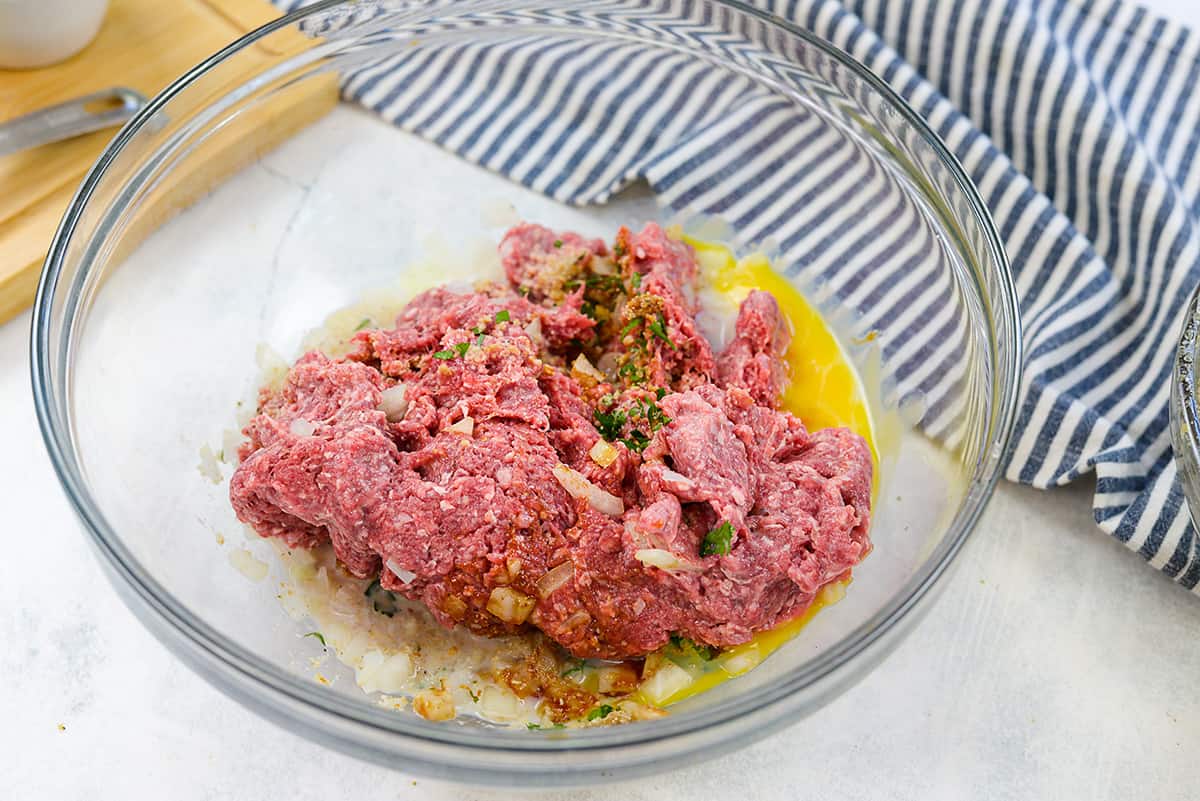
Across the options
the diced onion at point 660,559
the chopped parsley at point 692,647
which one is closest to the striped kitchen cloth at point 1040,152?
the chopped parsley at point 692,647

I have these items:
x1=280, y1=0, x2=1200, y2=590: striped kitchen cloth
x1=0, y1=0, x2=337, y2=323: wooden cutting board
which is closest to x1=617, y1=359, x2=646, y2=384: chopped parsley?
x1=280, y1=0, x2=1200, y2=590: striped kitchen cloth

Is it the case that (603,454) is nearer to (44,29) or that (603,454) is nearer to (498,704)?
(498,704)

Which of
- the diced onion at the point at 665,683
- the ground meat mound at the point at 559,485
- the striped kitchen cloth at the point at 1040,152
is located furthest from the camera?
the striped kitchen cloth at the point at 1040,152

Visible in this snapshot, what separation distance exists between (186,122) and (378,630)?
4.02 ft

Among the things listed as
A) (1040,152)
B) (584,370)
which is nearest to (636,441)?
(584,370)

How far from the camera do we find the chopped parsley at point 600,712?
7.45 feet

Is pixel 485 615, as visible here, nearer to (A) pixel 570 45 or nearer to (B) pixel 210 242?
(B) pixel 210 242

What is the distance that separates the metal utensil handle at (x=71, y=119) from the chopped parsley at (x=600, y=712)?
1968mm

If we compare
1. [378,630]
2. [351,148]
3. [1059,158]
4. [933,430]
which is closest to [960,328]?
[933,430]

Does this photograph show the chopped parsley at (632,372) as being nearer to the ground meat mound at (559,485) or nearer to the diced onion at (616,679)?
the ground meat mound at (559,485)

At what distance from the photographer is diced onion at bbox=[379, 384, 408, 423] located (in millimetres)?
2402

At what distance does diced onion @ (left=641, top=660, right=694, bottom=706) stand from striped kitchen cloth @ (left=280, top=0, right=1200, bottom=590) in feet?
3.25

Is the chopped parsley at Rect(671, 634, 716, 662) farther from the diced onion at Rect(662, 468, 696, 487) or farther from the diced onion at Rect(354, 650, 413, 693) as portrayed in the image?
the diced onion at Rect(354, 650, 413, 693)

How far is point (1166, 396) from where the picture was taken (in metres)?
2.85
